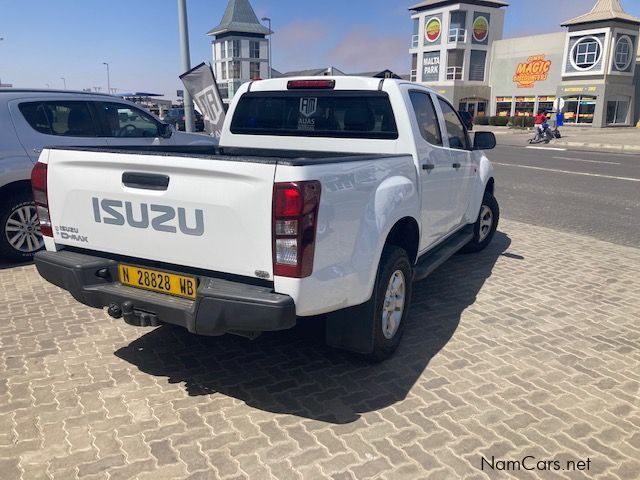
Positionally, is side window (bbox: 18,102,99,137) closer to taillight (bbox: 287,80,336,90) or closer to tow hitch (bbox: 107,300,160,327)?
taillight (bbox: 287,80,336,90)

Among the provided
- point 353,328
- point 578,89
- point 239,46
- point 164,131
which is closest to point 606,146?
point 578,89

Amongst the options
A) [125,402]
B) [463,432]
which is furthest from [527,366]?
[125,402]

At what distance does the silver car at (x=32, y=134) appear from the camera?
5809mm

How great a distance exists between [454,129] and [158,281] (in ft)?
11.4

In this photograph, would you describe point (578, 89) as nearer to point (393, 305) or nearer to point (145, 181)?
point (393, 305)

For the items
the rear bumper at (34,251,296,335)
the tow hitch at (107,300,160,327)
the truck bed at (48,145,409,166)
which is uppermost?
the truck bed at (48,145,409,166)

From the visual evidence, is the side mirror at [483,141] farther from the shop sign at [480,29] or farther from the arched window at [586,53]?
the shop sign at [480,29]

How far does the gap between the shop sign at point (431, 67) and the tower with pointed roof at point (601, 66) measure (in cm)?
1466

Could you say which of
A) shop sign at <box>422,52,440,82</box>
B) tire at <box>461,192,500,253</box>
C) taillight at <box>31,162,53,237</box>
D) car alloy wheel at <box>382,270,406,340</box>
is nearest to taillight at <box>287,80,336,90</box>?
Answer: car alloy wheel at <box>382,270,406,340</box>

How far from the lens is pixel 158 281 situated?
3123 millimetres

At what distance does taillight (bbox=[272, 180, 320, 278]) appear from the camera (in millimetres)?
2658

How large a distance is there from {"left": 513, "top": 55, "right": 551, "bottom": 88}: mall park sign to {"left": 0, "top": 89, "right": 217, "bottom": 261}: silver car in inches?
1846

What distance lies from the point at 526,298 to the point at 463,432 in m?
2.52

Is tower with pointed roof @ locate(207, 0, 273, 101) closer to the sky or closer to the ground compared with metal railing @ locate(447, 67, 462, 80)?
closer to the sky
